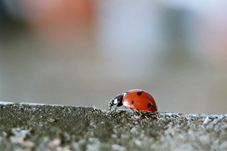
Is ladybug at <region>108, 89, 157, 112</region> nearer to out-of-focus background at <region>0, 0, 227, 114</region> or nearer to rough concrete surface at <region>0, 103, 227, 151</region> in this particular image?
rough concrete surface at <region>0, 103, 227, 151</region>

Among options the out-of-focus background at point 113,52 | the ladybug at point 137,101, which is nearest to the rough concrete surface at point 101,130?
the ladybug at point 137,101

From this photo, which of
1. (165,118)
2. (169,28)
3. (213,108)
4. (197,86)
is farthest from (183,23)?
(165,118)

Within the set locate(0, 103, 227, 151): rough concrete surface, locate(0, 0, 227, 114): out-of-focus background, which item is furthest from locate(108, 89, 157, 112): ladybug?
locate(0, 0, 227, 114): out-of-focus background

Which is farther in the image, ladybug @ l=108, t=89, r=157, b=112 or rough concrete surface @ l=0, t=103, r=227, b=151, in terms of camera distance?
ladybug @ l=108, t=89, r=157, b=112

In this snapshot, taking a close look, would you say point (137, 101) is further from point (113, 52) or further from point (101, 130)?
point (113, 52)

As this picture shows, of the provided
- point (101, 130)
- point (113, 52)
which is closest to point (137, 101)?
point (101, 130)

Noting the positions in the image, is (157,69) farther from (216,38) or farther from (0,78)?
(0,78)
